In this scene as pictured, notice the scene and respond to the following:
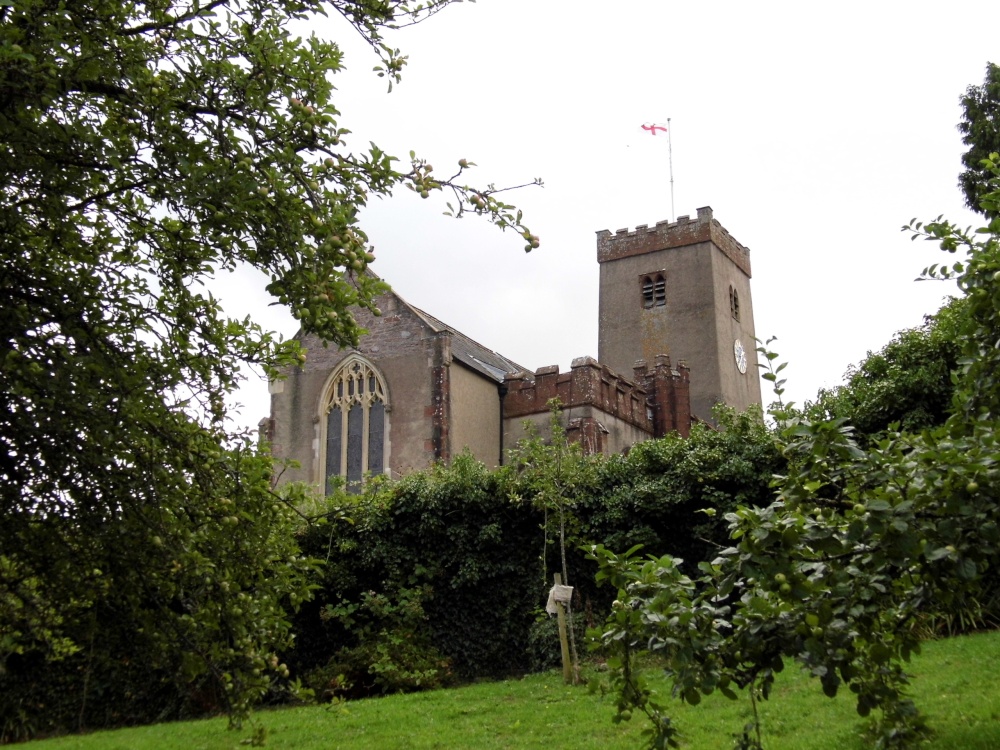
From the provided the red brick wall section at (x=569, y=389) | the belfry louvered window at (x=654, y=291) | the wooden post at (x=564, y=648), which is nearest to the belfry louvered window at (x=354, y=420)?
the red brick wall section at (x=569, y=389)

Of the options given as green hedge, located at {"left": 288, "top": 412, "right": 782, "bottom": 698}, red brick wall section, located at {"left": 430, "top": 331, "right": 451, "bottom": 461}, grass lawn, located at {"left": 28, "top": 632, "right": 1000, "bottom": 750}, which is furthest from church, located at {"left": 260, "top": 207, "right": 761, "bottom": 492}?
grass lawn, located at {"left": 28, "top": 632, "right": 1000, "bottom": 750}

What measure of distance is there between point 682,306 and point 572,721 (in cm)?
3233

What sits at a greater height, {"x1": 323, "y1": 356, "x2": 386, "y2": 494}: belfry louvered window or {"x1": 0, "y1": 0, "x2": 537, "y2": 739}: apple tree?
{"x1": 323, "y1": 356, "x2": 386, "y2": 494}: belfry louvered window

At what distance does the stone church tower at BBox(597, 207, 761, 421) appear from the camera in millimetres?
41688

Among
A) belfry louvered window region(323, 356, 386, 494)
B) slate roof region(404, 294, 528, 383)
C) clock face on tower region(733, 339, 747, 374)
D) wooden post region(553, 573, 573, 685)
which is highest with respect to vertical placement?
clock face on tower region(733, 339, 747, 374)

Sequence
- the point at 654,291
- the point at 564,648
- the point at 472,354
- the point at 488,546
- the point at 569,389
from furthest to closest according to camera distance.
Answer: the point at 654,291 < the point at 472,354 < the point at 569,389 < the point at 488,546 < the point at 564,648

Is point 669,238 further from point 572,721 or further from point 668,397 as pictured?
point 572,721

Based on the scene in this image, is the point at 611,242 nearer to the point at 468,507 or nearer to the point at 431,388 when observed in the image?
the point at 431,388

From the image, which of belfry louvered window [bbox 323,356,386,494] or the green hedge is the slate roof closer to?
belfry louvered window [bbox 323,356,386,494]

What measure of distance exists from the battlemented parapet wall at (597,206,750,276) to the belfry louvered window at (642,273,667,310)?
1.37 m

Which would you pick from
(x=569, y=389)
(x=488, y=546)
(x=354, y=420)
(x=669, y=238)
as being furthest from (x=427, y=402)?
(x=669, y=238)

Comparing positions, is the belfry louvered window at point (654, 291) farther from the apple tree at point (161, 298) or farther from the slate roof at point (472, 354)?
the apple tree at point (161, 298)

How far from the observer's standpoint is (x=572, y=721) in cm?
1204

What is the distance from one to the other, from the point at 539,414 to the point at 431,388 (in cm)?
353
